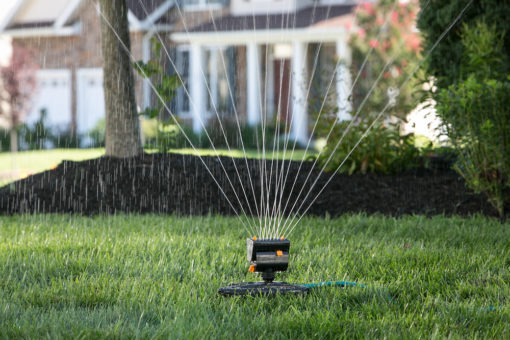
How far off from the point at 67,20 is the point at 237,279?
49.7 ft

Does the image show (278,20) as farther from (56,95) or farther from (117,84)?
(117,84)

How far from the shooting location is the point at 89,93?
17406 millimetres

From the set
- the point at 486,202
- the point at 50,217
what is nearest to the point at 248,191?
the point at 50,217

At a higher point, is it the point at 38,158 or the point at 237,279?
the point at 38,158

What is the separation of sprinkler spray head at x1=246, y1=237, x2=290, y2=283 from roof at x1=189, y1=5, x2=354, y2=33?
515 inches

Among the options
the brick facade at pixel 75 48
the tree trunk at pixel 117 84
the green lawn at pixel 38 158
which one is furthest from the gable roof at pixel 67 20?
the tree trunk at pixel 117 84

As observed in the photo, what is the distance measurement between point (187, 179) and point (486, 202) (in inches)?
101

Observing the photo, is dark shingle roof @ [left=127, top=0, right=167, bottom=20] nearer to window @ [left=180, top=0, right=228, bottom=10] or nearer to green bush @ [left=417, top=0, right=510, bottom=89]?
window @ [left=180, top=0, right=228, bottom=10]

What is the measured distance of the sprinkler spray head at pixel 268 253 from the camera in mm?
2893

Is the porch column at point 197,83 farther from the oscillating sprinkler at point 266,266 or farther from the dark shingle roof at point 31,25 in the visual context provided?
the oscillating sprinkler at point 266,266

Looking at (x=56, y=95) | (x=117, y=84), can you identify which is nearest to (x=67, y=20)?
(x=56, y=95)

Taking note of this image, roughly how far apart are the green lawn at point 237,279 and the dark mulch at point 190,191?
0.61 metres

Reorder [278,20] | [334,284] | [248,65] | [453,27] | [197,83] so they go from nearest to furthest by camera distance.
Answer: [334,284], [453,27], [248,65], [197,83], [278,20]

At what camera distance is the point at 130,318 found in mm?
2713
